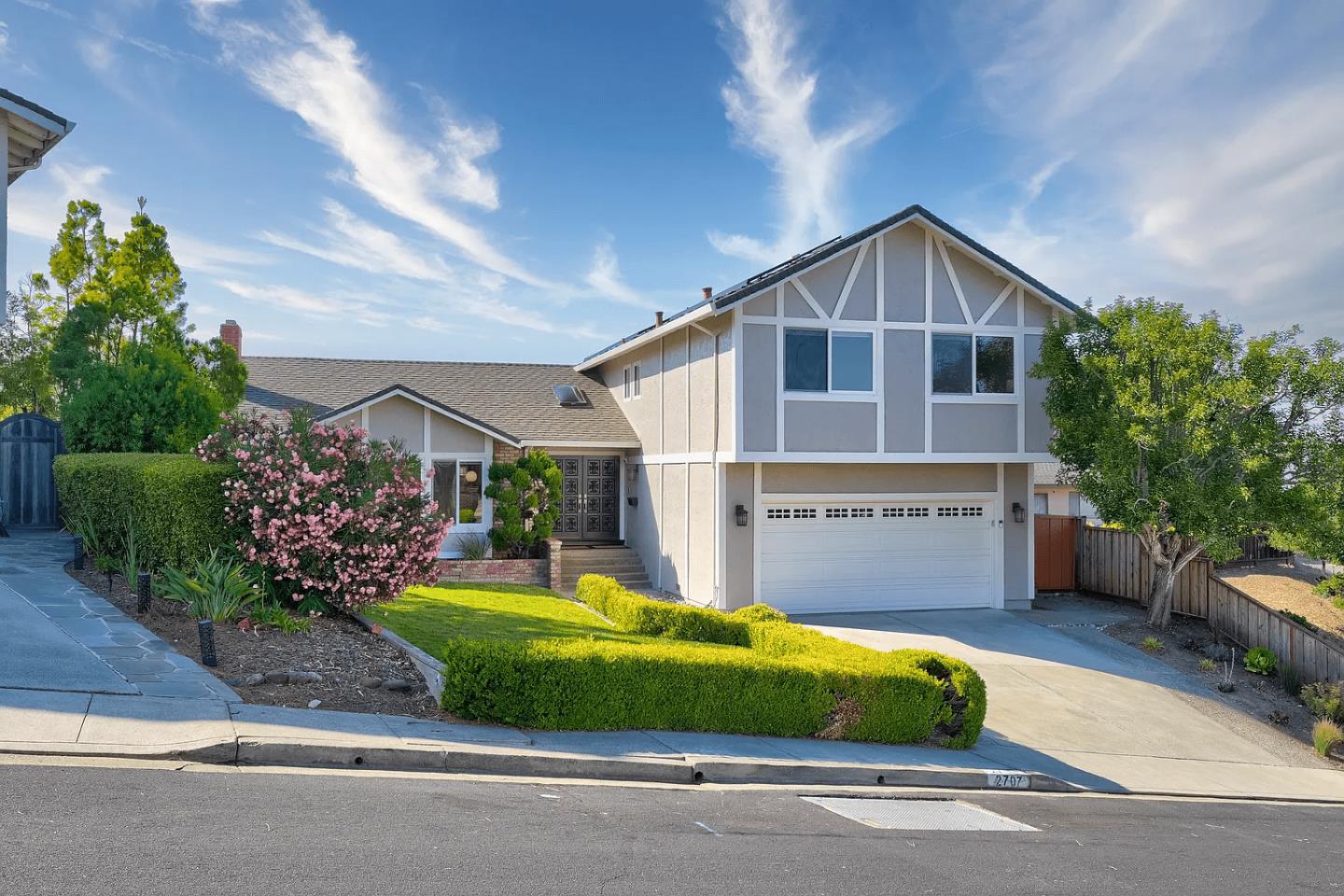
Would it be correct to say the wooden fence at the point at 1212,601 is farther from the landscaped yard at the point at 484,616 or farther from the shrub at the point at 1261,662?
the landscaped yard at the point at 484,616

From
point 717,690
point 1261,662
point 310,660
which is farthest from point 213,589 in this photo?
point 1261,662

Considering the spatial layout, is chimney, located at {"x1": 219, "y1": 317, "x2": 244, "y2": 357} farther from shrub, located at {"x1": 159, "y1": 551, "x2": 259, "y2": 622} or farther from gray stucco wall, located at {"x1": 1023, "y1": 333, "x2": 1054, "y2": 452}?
gray stucco wall, located at {"x1": 1023, "y1": 333, "x2": 1054, "y2": 452}

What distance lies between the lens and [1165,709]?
520 inches

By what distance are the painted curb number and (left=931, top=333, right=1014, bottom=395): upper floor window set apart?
992 centimetres

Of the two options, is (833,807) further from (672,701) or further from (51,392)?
(51,392)

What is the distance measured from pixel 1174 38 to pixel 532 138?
1097 cm

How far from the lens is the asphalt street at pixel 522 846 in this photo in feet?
15.4

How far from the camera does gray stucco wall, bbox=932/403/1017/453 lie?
17969mm

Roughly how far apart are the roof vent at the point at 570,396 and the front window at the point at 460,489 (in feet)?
12.9

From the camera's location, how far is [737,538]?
17.5 m

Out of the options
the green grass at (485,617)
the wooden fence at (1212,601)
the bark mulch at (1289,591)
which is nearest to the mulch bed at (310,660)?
the green grass at (485,617)

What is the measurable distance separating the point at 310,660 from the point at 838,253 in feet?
38.8

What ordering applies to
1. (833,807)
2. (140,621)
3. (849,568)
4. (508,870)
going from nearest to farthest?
(508,870) < (833,807) < (140,621) < (849,568)

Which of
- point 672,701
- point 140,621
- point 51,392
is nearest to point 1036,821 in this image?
point 672,701
